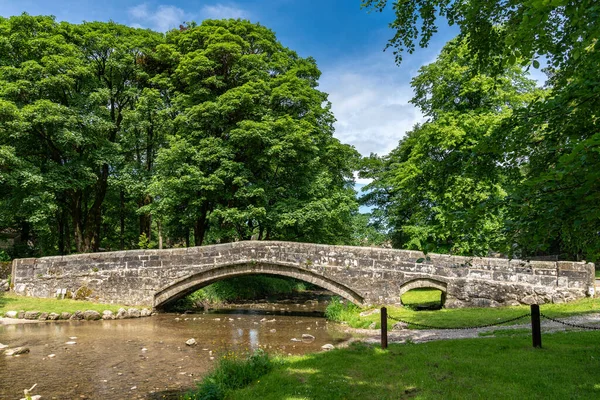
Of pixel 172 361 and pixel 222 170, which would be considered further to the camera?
pixel 222 170

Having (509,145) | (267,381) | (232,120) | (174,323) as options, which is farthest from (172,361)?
(232,120)

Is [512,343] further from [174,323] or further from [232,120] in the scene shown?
[232,120]

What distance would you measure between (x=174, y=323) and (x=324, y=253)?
18.5 ft

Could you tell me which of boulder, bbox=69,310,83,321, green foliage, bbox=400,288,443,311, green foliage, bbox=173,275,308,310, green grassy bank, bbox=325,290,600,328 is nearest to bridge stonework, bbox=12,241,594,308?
green grassy bank, bbox=325,290,600,328

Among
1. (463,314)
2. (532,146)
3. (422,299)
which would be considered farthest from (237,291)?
(532,146)

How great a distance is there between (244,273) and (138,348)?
17.9ft

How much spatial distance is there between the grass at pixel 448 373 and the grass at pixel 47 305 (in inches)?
408

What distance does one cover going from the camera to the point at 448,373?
5742 millimetres

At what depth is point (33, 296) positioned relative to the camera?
50.4 ft

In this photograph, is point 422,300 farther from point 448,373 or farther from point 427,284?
point 448,373

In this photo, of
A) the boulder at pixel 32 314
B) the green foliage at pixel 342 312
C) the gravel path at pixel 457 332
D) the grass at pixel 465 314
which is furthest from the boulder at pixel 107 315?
the gravel path at pixel 457 332

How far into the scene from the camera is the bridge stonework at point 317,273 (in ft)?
41.5

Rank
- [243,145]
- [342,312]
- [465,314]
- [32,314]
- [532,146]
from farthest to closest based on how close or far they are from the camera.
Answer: [243,145] → [342,312] → [32,314] → [465,314] → [532,146]

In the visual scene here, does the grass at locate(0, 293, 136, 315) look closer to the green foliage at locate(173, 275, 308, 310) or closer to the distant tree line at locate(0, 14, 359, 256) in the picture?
the green foliage at locate(173, 275, 308, 310)
